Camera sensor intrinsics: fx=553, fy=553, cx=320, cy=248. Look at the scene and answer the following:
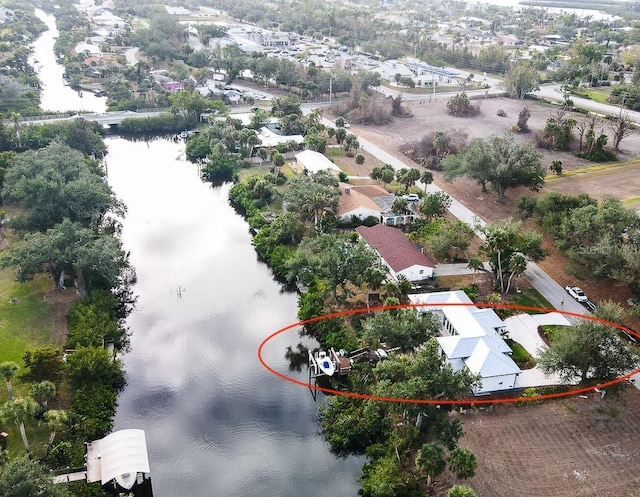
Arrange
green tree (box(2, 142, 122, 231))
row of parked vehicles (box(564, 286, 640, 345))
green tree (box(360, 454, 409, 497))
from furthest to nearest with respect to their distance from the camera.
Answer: green tree (box(2, 142, 122, 231))
row of parked vehicles (box(564, 286, 640, 345))
green tree (box(360, 454, 409, 497))

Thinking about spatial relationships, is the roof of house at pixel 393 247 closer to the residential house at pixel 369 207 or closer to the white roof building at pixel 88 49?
the residential house at pixel 369 207

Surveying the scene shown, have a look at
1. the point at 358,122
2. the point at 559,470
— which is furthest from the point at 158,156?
the point at 559,470

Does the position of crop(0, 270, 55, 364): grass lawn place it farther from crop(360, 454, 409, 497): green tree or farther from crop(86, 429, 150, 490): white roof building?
crop(360, 454, 409, 497): green tree

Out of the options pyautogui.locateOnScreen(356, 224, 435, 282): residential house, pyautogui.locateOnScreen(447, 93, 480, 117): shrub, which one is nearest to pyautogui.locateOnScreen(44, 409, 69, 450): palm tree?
pyautogui.locateOnScreen(356, 224, 435, 282): residential house

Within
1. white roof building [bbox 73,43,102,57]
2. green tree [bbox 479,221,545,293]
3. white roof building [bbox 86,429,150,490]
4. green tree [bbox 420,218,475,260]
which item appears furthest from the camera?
white roof building [bbox 73,43,102,57]

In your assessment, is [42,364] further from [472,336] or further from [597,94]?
[597,94]

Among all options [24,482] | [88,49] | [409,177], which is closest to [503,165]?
[409,177]

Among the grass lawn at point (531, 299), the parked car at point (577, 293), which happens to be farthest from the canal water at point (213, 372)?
the parked car at point (577, 293)

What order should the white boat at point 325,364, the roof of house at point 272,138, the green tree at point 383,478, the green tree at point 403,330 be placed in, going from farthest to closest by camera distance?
the roof of house at point 272,138
the white boat at point 325,364
the green tree at point 403,330
the green tree at point 383,478
